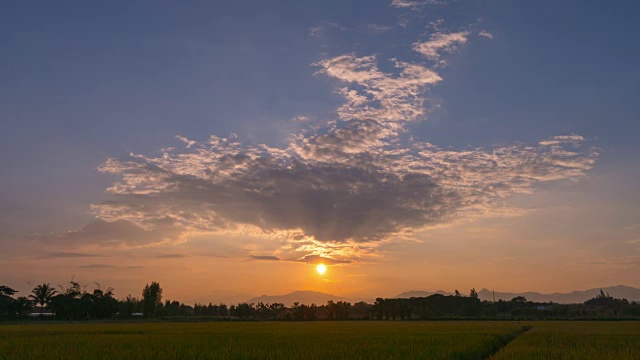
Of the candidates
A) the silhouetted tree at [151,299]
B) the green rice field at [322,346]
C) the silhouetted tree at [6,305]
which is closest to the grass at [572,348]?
the green rice field at [322,346]

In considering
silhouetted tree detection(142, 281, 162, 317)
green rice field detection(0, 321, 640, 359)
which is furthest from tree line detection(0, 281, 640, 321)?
green rice field detection(0, 321, 640, 359)

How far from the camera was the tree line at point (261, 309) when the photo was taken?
3376 inches

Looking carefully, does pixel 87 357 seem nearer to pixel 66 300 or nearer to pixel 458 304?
pixel 66 300

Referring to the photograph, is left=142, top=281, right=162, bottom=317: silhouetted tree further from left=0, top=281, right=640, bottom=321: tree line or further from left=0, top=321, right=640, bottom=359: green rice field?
left=0, top=321, right=640, bottom=359: green rice field

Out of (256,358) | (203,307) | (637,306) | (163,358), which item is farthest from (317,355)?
(203,307)

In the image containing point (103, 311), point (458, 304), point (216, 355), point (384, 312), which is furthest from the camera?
point (458, 304)

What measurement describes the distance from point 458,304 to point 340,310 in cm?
5515

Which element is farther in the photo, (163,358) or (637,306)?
(637,306)

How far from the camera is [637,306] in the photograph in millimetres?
110938

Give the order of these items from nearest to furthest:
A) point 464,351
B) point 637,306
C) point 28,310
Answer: point 464,351, point 28,310, point 637,306

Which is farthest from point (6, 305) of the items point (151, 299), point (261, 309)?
point (261, 309)

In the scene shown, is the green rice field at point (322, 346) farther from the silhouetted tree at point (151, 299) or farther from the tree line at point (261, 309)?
the silhouetted tree at point (151, 299)

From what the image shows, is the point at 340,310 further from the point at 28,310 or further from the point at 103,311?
the point at 28,310

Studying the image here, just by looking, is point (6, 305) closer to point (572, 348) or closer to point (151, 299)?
point (151, 299)
